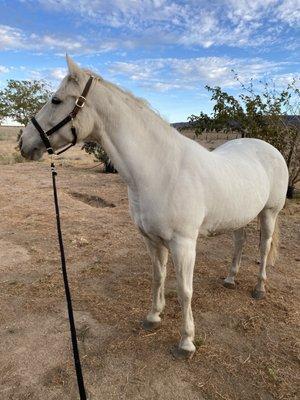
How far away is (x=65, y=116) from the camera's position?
7.93 ft

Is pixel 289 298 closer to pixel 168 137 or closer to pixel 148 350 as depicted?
pixel 148 350

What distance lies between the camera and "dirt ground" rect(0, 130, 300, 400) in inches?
99.3

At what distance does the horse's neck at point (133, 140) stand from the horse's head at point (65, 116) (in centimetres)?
12

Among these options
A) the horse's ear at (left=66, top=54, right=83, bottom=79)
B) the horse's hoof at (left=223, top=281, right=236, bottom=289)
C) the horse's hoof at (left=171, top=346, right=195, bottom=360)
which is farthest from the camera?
the horse's hoof at (left=223, top=281, right=236, bottom=289)

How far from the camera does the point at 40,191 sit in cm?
849

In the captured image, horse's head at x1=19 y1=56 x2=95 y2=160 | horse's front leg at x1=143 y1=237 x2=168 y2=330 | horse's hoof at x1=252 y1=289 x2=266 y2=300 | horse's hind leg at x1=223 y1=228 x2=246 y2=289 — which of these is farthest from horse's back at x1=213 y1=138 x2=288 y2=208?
horse's head at x1=19 y1=56 x2=95 y2=160

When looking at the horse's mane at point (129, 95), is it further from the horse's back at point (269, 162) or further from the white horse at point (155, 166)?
the horse's back at point (269, 162)

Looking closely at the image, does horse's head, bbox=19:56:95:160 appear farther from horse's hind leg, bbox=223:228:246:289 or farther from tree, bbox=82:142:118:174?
tree, bbox=82:142:118:174

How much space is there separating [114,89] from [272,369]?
2.57 m

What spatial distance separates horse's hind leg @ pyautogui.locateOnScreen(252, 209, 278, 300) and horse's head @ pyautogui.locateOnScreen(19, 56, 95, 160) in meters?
2.46

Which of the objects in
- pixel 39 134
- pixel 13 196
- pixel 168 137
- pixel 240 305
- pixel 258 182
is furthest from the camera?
pixel 13 196

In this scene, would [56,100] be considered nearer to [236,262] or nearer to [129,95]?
[129,95]

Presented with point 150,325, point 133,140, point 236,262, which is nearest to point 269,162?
point 236,262

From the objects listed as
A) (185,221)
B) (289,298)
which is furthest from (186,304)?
(289,298)
